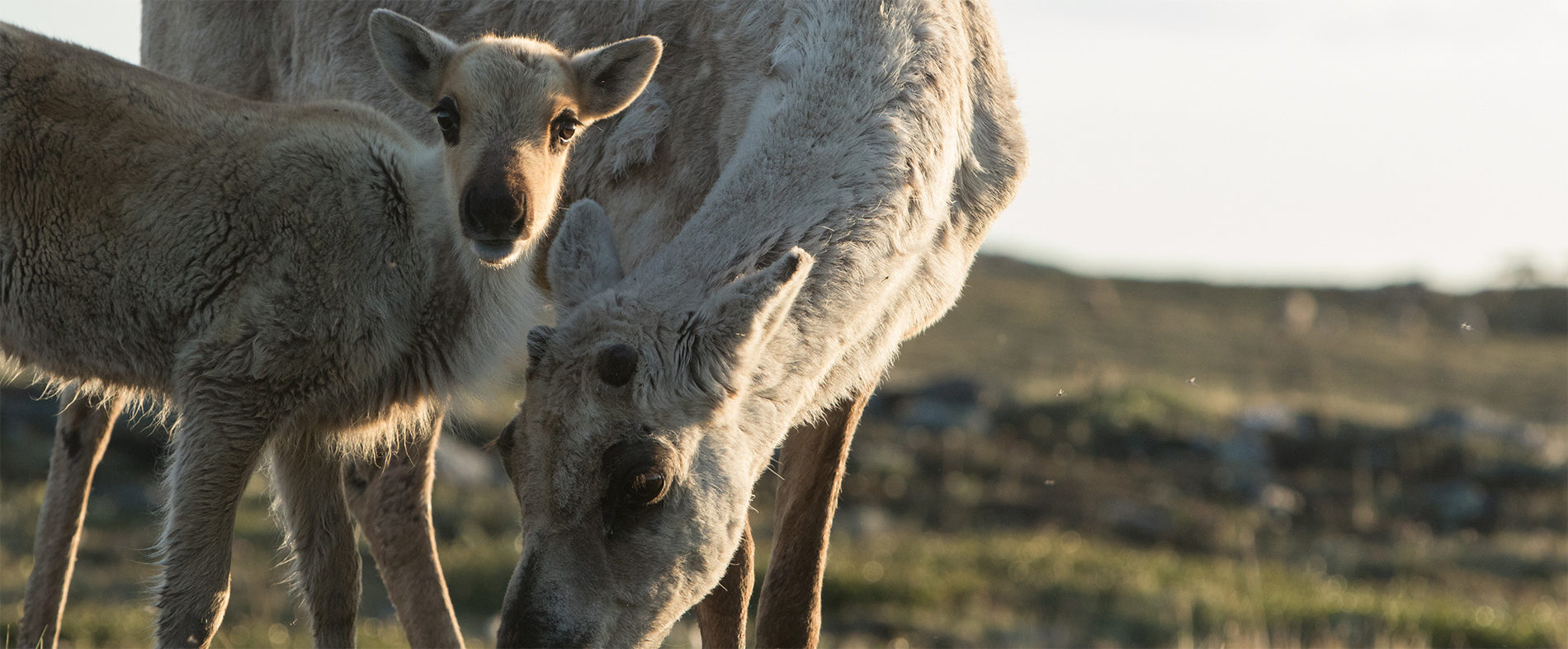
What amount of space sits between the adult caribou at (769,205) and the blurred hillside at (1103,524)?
116 centimetres

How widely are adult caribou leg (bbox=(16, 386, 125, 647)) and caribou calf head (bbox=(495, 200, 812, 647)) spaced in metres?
3.74

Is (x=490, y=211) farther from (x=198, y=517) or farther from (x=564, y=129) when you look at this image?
(x=198, y=517)

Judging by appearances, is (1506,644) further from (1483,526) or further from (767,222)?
(1483,526)

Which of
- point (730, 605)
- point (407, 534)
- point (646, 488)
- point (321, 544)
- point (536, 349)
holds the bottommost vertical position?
point (407, 534)

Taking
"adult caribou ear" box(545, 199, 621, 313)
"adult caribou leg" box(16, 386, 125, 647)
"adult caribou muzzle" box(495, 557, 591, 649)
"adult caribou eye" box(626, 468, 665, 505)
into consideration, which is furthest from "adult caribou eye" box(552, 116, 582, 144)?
"adult caribou leg" box(16, 386, 125, 647)

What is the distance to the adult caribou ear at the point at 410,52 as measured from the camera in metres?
5.04

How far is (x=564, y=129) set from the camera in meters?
4.98

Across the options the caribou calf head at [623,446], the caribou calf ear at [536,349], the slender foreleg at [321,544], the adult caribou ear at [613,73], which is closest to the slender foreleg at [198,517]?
the slender foreleg at [321,544]

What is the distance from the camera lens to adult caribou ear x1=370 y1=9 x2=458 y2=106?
16.5 feet

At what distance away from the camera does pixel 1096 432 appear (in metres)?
30.8

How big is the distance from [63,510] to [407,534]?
1.79 metres

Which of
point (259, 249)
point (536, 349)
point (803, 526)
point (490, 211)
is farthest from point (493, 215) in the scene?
point (803, 526)

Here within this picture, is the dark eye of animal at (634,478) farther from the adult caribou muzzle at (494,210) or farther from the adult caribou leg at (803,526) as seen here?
the adult caribou leg at (803,526)

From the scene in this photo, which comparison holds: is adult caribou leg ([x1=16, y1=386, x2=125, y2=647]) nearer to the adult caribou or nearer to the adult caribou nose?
the adult caribou
